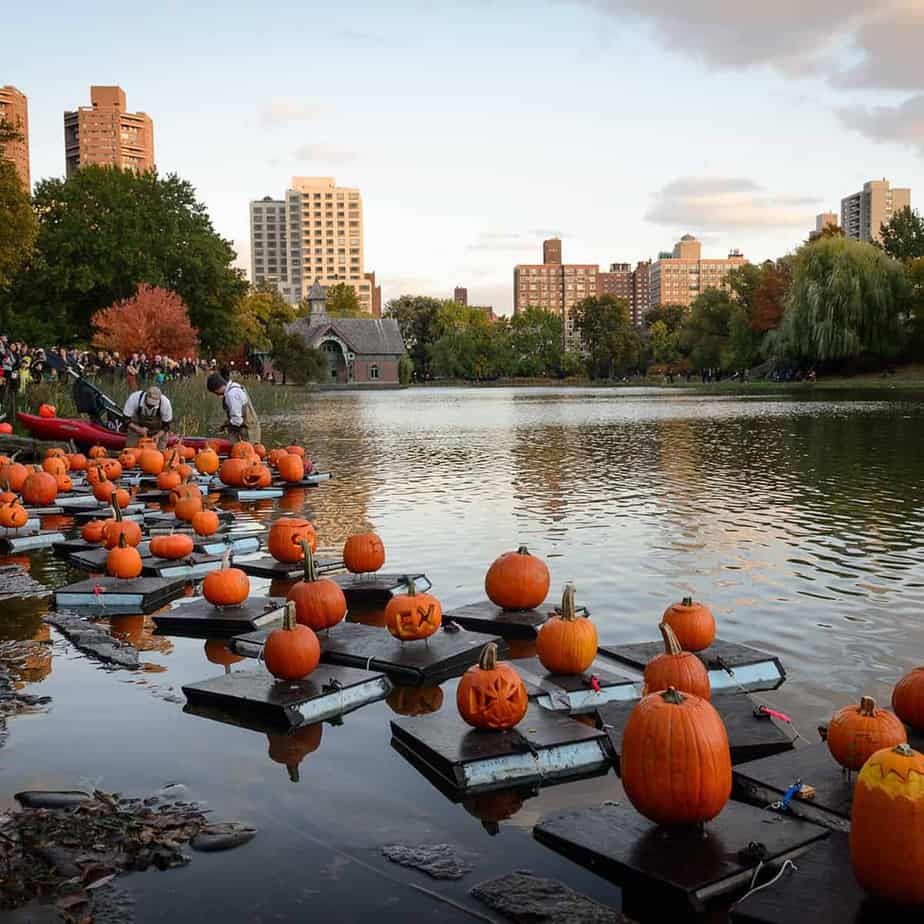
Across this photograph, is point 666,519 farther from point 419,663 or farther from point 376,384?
point 376,384

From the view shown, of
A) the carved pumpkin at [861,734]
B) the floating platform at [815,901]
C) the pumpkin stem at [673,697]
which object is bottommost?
the floating platform at [815,901]

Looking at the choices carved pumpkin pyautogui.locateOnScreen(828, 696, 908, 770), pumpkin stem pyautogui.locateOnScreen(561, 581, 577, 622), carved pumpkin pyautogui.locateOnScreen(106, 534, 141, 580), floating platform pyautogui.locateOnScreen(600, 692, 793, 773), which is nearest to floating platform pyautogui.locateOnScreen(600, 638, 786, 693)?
floating platform pyautogui.locateOnScreen(600, 692, 793, 773)

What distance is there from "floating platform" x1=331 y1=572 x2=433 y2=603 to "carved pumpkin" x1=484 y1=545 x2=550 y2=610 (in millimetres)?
1057

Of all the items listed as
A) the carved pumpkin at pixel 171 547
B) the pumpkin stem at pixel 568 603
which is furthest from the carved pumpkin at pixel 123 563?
the pumpkin stem at pixel 568 603

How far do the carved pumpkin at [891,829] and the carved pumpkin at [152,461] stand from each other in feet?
50.5

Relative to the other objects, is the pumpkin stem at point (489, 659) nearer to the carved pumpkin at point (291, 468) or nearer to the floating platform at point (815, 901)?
the floating platform at point (815, 901)

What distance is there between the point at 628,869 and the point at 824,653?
145 inches

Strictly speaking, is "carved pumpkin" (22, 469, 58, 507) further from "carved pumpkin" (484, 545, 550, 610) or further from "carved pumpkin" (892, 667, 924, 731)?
"carved pumpkin" (892, 667, 924, 731)

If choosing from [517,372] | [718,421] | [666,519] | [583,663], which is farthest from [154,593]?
[517,372]

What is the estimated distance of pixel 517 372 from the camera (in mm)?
136125

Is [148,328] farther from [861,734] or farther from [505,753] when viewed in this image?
[861,734]

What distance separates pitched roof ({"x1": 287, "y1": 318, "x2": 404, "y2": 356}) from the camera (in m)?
112

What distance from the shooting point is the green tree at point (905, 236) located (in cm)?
9369

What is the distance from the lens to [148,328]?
48.5 metres
